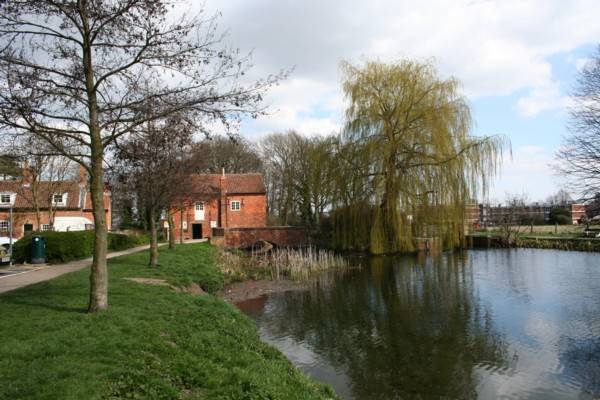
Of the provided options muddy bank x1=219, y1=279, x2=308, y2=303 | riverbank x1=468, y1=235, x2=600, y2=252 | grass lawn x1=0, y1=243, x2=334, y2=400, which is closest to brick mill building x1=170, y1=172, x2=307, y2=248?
riverbank x1=468, y1=235, x2=600, y2=252

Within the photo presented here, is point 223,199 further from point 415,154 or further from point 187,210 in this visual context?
point 415,154

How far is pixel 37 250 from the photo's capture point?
58.3ft

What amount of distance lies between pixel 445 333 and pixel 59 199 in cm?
3234

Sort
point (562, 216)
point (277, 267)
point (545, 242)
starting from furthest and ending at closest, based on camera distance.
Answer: point (562, 216), point (545, 242), point (277, 267)

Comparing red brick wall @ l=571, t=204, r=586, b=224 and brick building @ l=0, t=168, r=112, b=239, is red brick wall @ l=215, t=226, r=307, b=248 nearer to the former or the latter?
brick building @ l=0, t=168, r=112, b=239

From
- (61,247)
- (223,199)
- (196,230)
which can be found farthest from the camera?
(196,230)

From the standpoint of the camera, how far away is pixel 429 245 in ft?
94.3

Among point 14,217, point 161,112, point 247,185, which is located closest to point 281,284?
point 161,112

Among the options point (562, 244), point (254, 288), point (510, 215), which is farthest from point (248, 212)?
point (562, 244)

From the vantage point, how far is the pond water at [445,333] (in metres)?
8.33

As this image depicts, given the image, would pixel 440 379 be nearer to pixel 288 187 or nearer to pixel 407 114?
pixel 407 114

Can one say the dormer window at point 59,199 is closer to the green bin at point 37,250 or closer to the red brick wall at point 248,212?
the red brick wall at point 248,212

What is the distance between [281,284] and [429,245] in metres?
12.4

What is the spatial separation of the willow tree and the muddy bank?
7.65m
